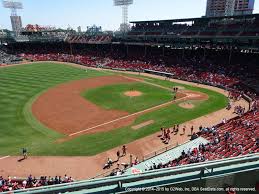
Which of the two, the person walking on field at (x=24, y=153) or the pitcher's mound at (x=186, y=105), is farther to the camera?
the pitcher's mound at (x=186, y=105)

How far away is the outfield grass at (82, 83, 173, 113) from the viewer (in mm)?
35875

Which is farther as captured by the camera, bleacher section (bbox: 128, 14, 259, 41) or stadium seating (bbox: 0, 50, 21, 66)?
stadium seating (bbox: 0, 50, 21, 66)

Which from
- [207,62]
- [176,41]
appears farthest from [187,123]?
[176,41]

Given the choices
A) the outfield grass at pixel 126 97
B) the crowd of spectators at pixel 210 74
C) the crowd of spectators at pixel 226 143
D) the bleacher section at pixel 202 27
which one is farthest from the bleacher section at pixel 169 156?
the bleacher section at pixel 202 27

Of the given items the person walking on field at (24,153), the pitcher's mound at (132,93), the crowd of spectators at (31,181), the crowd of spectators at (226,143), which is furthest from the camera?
the pitcher's mound at (132,93)

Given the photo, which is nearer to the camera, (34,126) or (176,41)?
(34,126)

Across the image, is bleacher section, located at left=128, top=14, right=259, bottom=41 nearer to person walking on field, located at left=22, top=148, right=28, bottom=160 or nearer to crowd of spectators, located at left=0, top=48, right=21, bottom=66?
crowd of spectators, located at left=0, top=48, right=21, bottom=66

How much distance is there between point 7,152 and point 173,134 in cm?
1716

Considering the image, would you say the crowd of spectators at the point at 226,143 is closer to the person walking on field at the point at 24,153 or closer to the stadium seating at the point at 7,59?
the person walking on field at the point at 24,153

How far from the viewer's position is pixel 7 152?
2289cm

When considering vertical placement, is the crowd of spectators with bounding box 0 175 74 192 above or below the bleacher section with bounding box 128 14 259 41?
below

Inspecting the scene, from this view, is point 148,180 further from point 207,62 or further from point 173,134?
point 207,62

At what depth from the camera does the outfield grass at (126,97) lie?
35.9 meters

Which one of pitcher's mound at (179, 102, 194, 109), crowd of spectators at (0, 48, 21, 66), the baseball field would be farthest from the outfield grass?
crowd of spectators at (0, 48, 21, 66)
